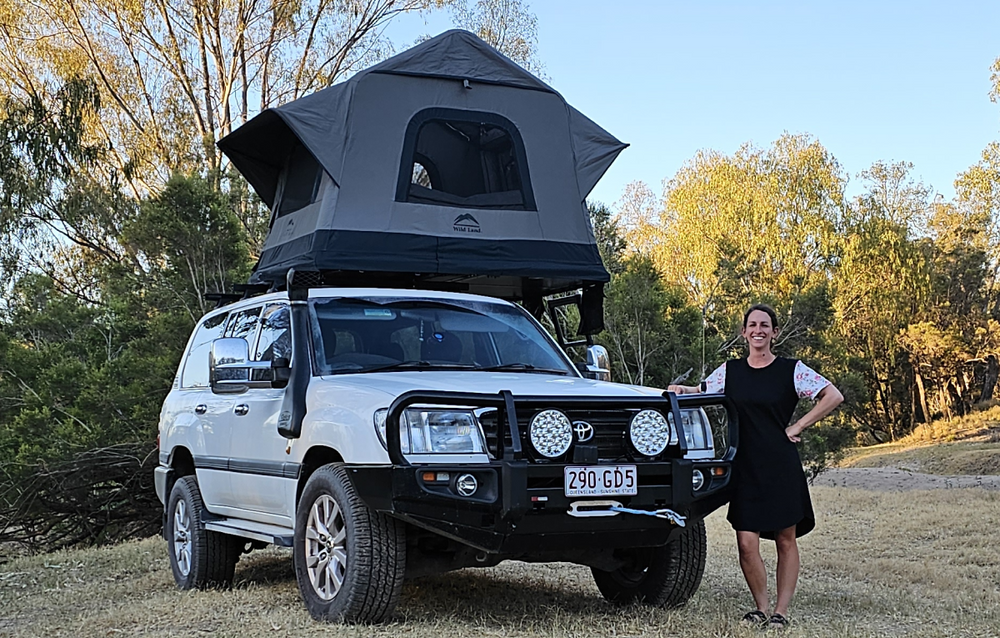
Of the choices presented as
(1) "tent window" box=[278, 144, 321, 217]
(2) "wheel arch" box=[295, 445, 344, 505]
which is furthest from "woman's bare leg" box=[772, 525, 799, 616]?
(1) "tent window" box=[278, 144, 321, 217]

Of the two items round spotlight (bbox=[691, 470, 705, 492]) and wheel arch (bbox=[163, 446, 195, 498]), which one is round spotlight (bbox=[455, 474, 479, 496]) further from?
wheel arch (bbox=[163, 446, 195, 498])

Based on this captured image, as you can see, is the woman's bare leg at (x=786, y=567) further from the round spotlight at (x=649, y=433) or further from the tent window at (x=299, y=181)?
the tent window at (x=299, y=181)

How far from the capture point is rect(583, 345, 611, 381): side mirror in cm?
677

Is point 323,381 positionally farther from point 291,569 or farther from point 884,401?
point 884,401

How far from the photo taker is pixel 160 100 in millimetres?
22672

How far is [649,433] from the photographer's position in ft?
17.3

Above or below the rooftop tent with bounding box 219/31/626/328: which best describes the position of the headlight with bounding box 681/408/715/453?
below

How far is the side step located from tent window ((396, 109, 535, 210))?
367 cm

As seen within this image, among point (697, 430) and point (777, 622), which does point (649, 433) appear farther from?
point (777, 622)

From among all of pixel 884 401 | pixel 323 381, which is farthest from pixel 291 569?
pixel 884 401

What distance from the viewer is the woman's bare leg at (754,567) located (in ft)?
18.6

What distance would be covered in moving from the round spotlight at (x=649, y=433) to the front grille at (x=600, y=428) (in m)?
0.04

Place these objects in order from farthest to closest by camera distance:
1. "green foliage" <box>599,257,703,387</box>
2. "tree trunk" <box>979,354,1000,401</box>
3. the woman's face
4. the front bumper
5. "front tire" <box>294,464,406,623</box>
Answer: "tree trunk" <box>979,354,1000,401</box> < "green foliage" <box>599,257,703,387</box> < the woman's face < "front tire" <box>294,464,406,623</box> < the front bumper

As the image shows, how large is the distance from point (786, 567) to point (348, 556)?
2224mm
